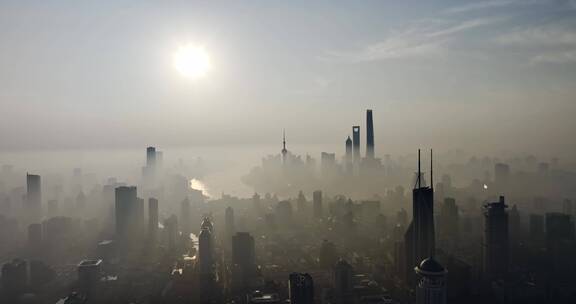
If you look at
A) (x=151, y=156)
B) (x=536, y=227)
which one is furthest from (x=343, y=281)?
(x=151, y=156)

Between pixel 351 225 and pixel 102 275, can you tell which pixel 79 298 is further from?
pixel 351 225

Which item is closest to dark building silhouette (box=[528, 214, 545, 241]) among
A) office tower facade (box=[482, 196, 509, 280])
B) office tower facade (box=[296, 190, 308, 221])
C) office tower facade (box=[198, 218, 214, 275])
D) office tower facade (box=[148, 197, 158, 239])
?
office tower facade (box=[482, 196, 509, 280])

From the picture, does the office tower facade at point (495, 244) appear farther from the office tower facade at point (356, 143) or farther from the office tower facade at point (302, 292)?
the office tower facade at point (356, 143)

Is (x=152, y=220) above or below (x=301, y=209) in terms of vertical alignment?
above

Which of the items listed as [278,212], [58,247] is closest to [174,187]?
[278,212]

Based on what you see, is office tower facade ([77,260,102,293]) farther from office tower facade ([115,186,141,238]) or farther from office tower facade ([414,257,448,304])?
office tower facade ([414,257,448,304])

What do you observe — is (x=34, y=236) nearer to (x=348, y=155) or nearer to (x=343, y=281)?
(x=343, y=281)

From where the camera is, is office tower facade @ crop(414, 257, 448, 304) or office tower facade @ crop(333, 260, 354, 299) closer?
office tower facade @ crop(414, 257, 448, 304)
